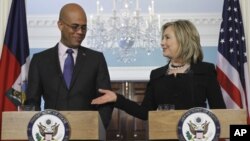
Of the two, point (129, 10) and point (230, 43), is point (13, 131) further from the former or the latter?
point (129, 10)

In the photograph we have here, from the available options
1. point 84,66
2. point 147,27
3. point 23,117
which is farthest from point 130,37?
point 23,117

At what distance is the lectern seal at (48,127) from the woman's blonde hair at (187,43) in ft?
2.64

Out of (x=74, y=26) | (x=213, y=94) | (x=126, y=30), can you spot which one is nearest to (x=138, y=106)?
(x=213, y=94)

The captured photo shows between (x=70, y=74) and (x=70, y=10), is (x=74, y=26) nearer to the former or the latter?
(x=70, y=10)

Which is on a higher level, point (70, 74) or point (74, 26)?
point (74, 26)

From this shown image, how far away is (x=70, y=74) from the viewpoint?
2.36 m

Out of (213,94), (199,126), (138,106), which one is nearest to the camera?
(199,126)

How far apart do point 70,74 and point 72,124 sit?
492 mm

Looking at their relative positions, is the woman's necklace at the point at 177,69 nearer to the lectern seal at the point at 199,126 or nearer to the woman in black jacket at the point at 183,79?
the woman in black jacket at the point at 183,79

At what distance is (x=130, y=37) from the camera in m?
6.71

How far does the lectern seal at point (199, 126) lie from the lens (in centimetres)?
186

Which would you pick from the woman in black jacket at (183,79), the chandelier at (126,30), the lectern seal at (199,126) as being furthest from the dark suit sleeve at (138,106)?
the chandelier at (126,30)

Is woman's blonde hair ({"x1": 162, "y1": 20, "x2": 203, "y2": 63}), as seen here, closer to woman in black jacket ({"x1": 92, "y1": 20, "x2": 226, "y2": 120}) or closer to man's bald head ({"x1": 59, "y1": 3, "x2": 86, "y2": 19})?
woman in black jacket ({"x1": 92, "y1": 20, "x2": 226, "y2": 120})

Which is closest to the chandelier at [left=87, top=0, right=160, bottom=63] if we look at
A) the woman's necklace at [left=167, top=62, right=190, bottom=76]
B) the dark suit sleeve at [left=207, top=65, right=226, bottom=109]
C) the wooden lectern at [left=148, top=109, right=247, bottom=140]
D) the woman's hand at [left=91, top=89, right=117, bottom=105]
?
the woman's necklace at [left=167, top=62, right=190, bottom=76]
